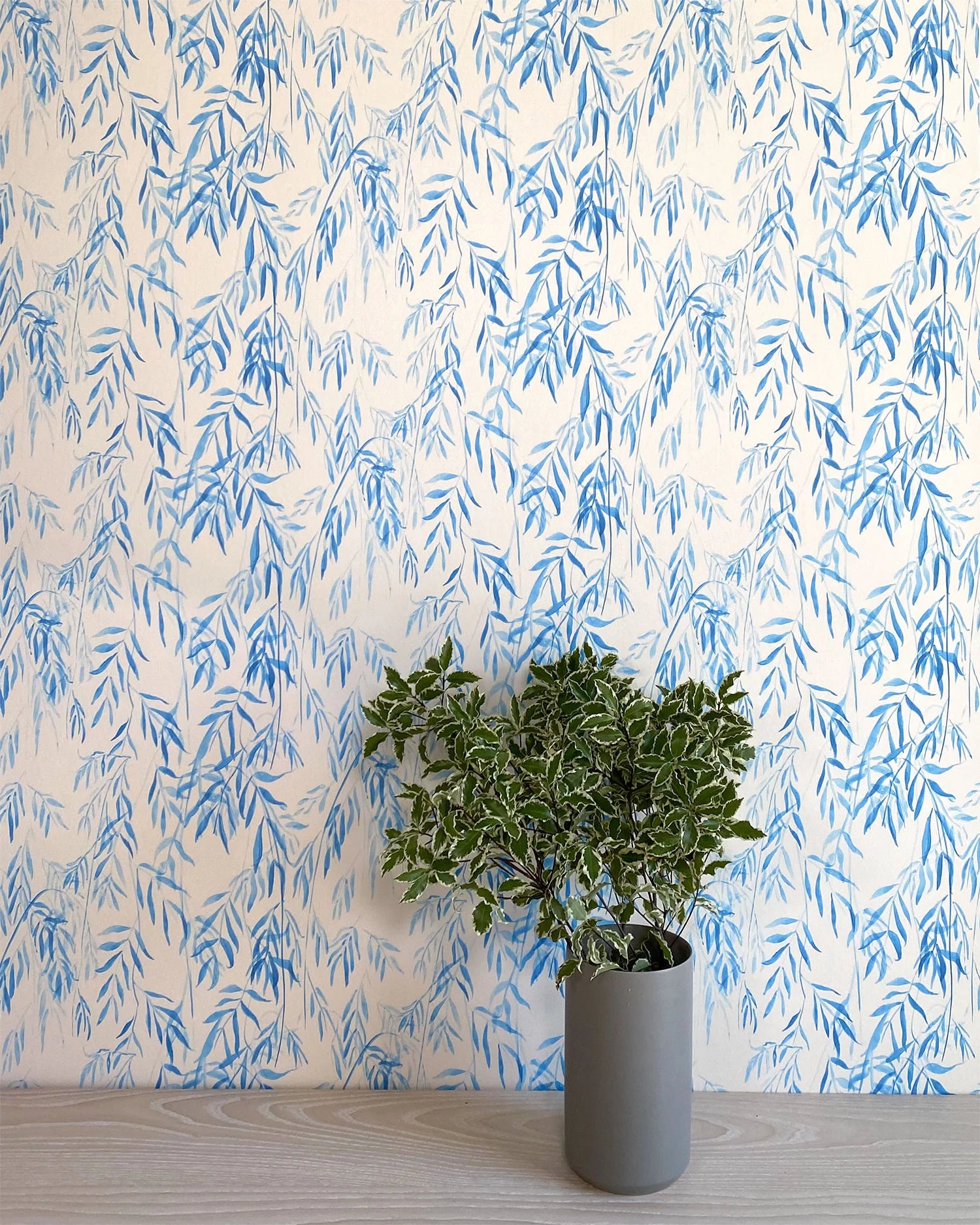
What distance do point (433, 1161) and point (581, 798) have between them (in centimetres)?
45

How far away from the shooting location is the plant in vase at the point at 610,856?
3.14 feet

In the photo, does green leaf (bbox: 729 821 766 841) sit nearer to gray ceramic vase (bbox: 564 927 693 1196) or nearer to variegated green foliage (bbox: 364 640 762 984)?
variegated green foliage (bbox: 364 640 762 984)

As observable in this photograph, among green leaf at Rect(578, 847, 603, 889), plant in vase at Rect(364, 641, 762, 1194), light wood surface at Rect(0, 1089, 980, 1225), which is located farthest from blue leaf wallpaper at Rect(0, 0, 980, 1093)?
green leaf at Rect(578, 847, 603, 889)

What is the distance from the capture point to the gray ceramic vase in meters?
0.97

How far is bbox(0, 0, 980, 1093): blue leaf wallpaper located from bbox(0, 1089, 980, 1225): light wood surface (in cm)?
5

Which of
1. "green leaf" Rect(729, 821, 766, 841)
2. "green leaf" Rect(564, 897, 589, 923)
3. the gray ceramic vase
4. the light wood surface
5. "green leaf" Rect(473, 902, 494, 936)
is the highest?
"green leaf" Rect(729, 821, 766, 841)

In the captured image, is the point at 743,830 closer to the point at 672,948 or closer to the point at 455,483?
the point at 672,948

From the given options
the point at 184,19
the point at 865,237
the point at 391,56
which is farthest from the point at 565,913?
the point at 184,19

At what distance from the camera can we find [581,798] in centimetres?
98

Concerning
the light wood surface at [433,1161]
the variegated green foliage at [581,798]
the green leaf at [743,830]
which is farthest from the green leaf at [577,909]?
the light wood surface at [433,1161]

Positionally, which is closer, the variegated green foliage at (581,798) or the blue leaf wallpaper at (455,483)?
the variegated green foliage at (581,798)

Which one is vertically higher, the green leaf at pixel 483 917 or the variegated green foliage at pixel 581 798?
the variegated green foliage at pixel 581 798

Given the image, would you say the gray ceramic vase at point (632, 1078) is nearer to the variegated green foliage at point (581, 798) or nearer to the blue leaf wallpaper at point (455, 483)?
the variegated green foliage at point (581, 798)

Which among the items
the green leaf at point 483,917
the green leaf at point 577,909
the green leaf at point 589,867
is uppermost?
the green leaf at point 589,867
